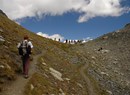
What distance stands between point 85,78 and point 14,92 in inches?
1080

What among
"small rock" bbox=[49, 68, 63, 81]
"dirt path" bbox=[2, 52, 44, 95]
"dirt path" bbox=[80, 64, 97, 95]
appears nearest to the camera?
"dirt path" bbox=[2, 52, 44, 95]

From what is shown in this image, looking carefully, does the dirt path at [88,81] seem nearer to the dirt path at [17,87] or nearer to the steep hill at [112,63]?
the steep hill at [112,63]

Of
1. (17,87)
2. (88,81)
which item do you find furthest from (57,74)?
(17,87)

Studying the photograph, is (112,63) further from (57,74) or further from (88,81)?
(57,74)

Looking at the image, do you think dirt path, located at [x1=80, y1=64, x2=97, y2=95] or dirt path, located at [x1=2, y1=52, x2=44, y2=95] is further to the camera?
dirt path, located at [x1=80, y1=64, x2=97, y2=95]

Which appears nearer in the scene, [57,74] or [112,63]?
[57,74]

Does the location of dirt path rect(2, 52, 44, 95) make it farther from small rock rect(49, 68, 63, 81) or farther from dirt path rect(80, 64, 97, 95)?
dirt path rect(80, 64, 97, 95)

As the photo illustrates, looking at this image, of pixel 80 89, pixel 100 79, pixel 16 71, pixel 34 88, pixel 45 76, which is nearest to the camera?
pixel 34 88

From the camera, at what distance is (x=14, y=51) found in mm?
40688

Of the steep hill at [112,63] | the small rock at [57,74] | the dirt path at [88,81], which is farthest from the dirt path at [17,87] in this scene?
the steep hill at [112,63]

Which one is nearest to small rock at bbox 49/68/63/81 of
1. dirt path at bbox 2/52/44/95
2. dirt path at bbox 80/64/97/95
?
dirt path at bbox 80/64/97/95

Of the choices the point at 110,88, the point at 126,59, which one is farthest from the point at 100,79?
the point at 126,59

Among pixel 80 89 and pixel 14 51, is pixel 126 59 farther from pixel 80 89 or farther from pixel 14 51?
pixel 14 51

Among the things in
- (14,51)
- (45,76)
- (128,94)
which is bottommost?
(128,94)
